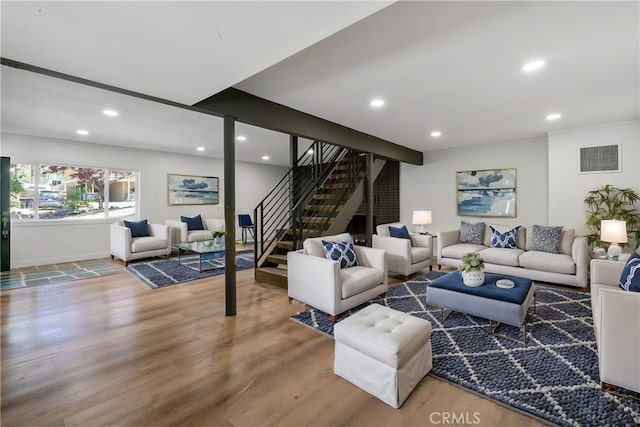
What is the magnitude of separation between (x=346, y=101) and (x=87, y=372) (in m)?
3.53

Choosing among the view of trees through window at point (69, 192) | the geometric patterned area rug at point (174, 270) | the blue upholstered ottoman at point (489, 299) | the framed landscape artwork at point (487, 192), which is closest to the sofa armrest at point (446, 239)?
the framed landscape artwork at point (487, 192)

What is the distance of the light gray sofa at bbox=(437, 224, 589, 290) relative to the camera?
387 cm

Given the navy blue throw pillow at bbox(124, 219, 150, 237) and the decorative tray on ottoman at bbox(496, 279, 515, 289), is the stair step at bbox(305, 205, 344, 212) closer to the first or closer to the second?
the decorative tray on ottoman at bbox(496, 279, 515, 289)

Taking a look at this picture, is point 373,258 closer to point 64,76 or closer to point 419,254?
point 419,254

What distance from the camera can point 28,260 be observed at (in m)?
5.40

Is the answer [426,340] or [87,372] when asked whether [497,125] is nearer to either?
[426,340]

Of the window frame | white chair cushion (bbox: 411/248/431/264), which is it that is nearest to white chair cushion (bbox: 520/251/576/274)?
white chair cushion (bbox: 411/248/431/264)

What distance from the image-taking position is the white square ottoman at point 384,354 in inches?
70.9

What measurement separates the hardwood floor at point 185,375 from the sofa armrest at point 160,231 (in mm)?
2704

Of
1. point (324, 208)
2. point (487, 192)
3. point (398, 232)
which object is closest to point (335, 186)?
point (324, 208)

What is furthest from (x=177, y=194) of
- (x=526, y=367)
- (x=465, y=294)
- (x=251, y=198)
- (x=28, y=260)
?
(x=526, y=367)

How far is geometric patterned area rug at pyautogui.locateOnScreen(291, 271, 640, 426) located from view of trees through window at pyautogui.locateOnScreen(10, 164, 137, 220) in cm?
568

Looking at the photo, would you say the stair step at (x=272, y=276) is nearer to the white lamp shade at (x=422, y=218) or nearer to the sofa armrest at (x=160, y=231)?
the sofa armrest at (x=160, y=231)

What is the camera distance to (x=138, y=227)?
20.1ft
